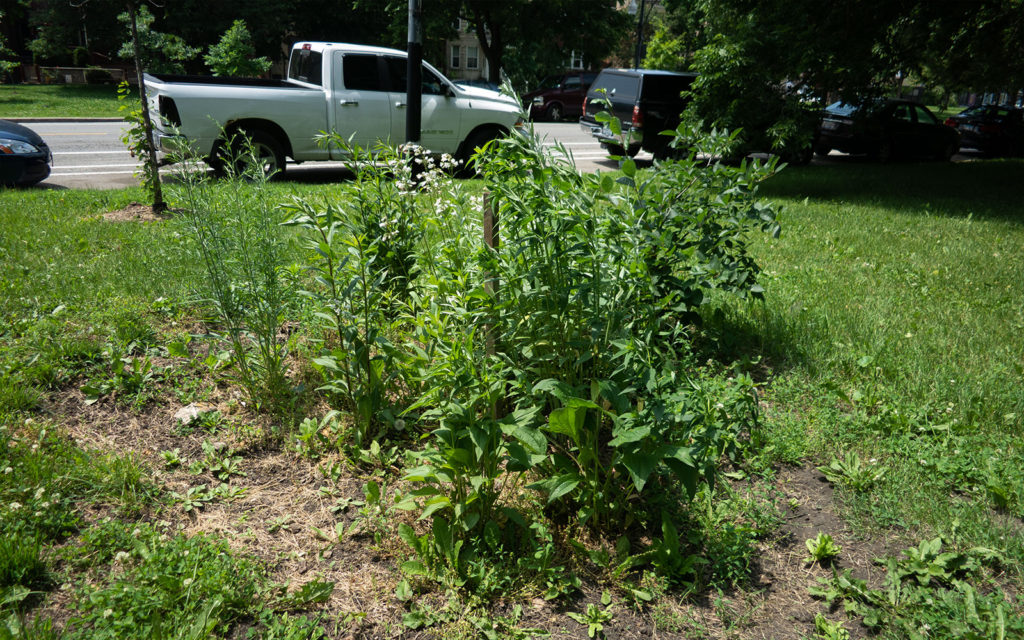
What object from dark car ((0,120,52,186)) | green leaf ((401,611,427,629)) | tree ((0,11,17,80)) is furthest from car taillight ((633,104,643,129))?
tree ((0,11,17,80))

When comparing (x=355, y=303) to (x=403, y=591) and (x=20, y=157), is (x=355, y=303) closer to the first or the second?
(x=403, y=591)

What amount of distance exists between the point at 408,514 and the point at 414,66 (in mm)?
6686

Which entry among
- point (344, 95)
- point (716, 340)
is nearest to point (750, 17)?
point (344, 95)

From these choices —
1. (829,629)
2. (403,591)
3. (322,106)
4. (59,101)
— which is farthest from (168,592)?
(59,101)

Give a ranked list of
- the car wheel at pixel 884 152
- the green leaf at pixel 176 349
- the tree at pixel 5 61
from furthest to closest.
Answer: the tree at pixel 5 61
the car wheel at pixel 884 152
the green leaf at pixel 176 349

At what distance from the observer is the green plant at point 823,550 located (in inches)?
106

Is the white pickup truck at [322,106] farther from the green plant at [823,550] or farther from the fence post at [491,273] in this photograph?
the green plant at [823,550]

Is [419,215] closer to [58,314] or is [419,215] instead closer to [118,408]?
[118,408]

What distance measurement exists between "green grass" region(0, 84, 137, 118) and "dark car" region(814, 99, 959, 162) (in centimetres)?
1961

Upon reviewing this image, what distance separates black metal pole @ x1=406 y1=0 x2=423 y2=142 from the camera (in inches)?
299

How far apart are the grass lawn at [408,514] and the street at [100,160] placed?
485 cm

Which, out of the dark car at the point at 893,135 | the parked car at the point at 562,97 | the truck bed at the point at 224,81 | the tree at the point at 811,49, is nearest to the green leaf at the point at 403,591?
the truck bed at the point at 224,81

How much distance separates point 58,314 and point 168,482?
2043 mm

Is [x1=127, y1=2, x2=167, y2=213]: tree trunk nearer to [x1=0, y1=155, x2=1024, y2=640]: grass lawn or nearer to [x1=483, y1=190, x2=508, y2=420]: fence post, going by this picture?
[x1=0, y1=155, x2=1024, y2=640]: grass lawn
